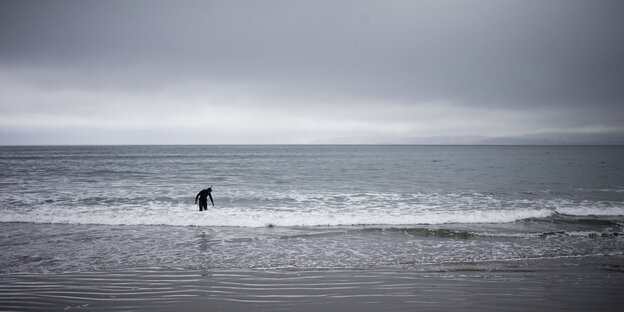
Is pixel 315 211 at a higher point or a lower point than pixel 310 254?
lower

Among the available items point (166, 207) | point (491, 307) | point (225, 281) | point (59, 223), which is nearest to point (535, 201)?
point (491, 307)

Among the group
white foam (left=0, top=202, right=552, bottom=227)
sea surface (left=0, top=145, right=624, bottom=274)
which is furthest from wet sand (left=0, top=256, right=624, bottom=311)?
white foam (left=0, top=202, right=552, bottom=227)

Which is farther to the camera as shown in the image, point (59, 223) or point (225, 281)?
point (59, 223)

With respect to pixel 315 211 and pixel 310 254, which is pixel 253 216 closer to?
pixel 315 211

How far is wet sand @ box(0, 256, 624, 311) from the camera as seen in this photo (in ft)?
21.8

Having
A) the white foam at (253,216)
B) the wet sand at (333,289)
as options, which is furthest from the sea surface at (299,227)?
the wet sand at (333,289)

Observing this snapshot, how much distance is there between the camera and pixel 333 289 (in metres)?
7.50

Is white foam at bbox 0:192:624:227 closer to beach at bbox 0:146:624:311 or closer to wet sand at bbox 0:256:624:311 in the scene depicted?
beach at bbox 0:146:624:311

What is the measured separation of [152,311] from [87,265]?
175 inches

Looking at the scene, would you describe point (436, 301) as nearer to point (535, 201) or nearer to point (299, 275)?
point (299, 275)

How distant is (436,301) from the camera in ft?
22.6

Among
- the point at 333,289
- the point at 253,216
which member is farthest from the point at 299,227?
the point at 333,289

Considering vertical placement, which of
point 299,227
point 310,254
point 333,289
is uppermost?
point 333,289

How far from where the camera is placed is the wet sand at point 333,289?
261 inches
